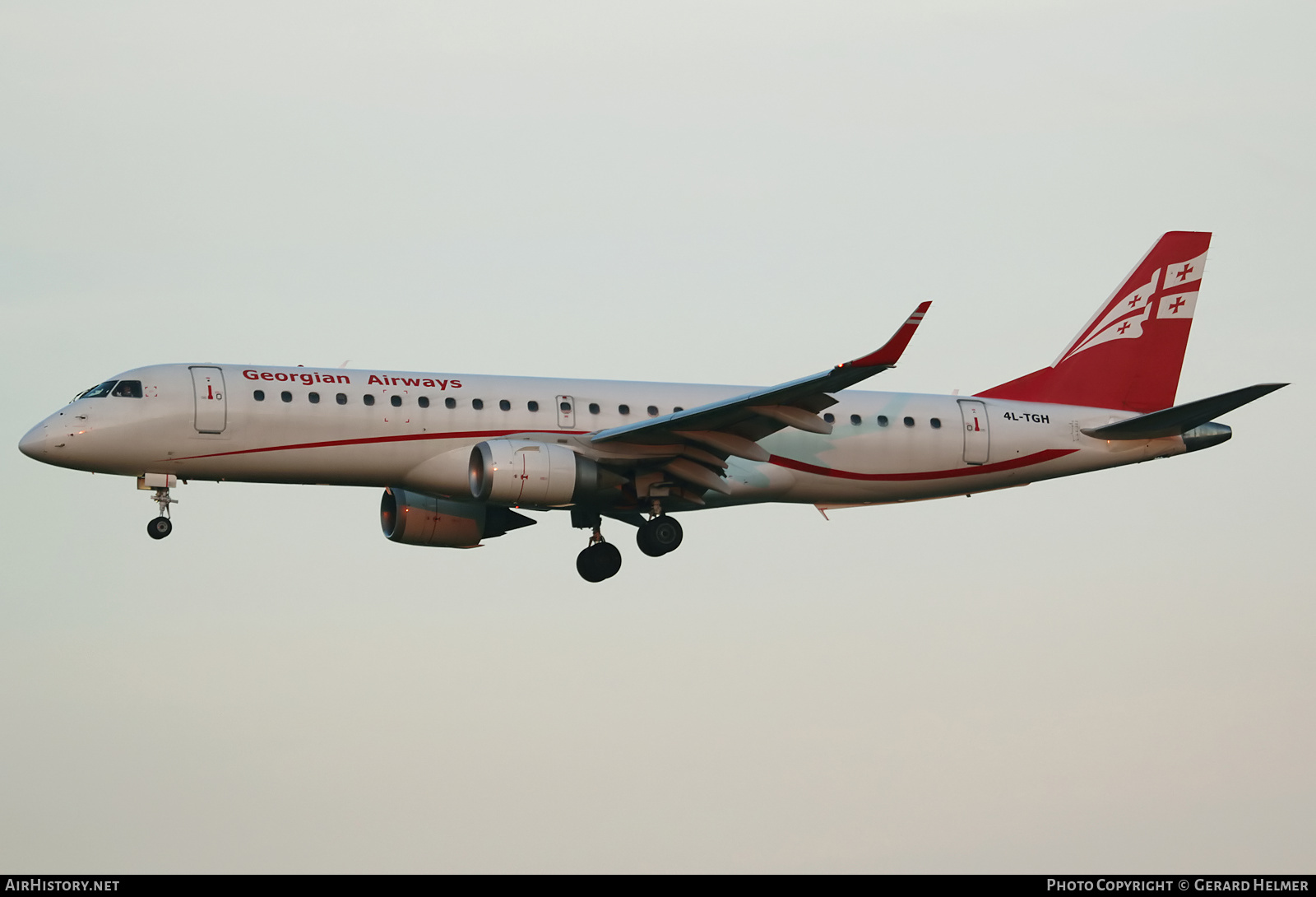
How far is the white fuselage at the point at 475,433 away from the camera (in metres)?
39.7

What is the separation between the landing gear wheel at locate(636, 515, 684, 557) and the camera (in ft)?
142

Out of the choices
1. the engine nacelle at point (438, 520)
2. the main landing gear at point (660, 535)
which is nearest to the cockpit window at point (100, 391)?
the engine nacelle at point (438, 520)

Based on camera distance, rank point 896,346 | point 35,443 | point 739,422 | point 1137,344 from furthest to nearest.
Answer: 1. point 1137,344
2. point 739,422
3. point 35,443
4. point 896,346

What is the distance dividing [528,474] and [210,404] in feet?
22.9

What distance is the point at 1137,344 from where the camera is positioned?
47.8 metres

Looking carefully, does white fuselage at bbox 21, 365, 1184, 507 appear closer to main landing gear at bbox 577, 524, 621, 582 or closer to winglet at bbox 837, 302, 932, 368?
main landing gear at bbox 577, 524, 621, 582

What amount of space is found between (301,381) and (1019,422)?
57.9 feet

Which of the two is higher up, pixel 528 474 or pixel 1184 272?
pixel 1184 272

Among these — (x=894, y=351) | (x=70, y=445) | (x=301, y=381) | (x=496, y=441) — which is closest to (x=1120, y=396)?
(x=894, y=351)

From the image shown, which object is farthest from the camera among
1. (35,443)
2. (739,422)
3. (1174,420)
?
(1174,420)

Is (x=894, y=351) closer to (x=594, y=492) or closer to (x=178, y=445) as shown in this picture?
(x=594, y=492)

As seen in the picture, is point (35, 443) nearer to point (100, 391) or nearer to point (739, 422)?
point (100, 391)

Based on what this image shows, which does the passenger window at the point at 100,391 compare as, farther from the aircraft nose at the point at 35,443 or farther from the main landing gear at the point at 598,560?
the main landing gear at the point at 598,560

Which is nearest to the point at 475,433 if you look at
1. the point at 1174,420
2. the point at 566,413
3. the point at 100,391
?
the point at 566,413
